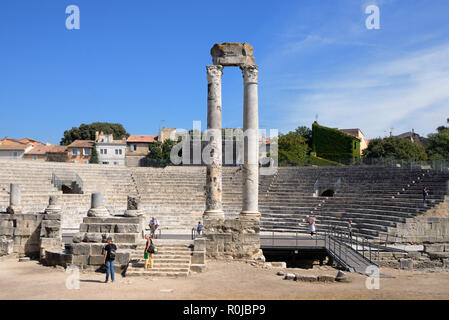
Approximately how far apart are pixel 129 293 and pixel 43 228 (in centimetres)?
758

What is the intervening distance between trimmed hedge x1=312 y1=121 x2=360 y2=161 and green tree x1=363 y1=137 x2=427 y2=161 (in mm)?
2652

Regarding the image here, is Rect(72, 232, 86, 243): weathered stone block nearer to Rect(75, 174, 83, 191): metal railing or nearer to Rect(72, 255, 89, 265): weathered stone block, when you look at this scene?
Rect(72, 255, 89, 265): weathered stone block

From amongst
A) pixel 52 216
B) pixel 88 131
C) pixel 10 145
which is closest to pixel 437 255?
pixel 52 216

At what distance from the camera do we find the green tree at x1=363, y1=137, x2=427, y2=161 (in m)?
48.1

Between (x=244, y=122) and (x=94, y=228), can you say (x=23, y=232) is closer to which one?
(x=94, y=228)

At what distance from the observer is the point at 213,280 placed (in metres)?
12.3

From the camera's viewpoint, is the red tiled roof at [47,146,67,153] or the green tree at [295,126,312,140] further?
the green tree at [295,126,312,140]

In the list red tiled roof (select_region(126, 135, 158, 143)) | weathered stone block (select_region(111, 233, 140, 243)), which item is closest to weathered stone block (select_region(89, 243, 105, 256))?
weathered stone block (select_region(111, 233, 140, 243))

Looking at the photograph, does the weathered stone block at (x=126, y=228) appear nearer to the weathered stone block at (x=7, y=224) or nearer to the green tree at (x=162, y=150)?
the weathered stone block at (x=7, y=224)

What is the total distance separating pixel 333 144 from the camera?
52.7 m

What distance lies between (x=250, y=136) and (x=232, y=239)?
12.9 ft

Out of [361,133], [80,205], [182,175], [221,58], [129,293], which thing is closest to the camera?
[129,293]
